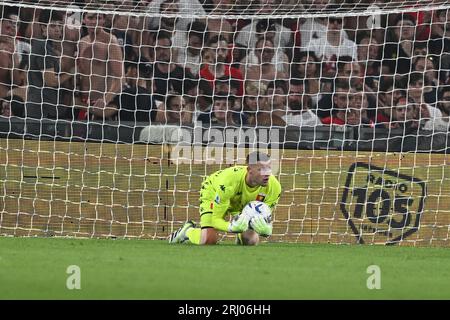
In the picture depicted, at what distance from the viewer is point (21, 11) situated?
16.1 m

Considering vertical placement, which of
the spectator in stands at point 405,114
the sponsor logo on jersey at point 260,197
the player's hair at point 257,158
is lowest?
the sponsor logo on jersey at point 260,197

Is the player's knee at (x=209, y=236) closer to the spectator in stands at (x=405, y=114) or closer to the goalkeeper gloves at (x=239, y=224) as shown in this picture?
the goalkeeper gloves at (x=239, y=224)

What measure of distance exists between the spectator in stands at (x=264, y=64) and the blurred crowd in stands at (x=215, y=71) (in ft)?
0.05

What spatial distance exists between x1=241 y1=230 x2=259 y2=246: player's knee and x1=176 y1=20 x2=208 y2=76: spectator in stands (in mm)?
4130

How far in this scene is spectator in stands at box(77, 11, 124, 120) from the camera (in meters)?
15.8

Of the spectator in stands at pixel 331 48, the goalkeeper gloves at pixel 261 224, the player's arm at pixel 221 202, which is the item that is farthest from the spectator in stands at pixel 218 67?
the goalkeeper gloves at pixel 261 224

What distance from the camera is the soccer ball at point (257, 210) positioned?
11.8 m

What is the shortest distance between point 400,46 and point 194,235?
5326 millimetres

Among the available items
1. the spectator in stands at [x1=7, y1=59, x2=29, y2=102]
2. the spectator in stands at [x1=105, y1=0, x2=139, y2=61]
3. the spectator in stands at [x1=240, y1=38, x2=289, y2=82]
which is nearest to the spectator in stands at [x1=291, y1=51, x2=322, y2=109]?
the spectator in stands at [x1=240, y1=38, x2=289, y2=82]

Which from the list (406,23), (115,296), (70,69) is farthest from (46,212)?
(115,296)

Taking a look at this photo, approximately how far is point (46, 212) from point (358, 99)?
471 centimetres

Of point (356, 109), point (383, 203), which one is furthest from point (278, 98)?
point (383, 203)

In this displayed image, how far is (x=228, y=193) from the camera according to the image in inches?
483
